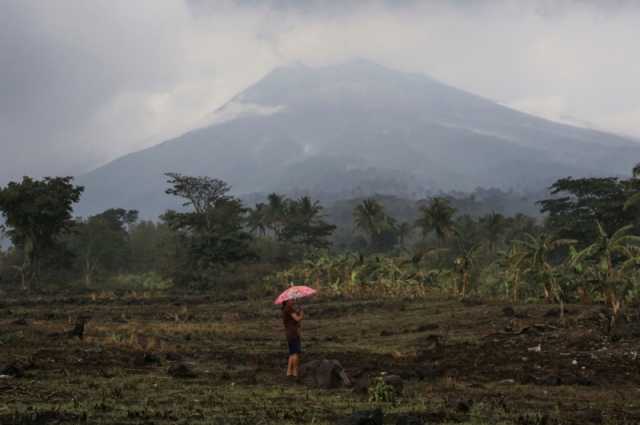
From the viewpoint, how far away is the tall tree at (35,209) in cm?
4938

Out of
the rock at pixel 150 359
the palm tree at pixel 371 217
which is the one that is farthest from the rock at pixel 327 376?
the palm tree at pixel 371 217

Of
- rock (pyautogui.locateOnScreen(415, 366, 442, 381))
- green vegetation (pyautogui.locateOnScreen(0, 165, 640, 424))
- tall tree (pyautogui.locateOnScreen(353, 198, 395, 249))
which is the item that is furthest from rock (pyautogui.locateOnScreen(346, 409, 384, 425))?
tall tree (pyautogui.locateOnScreen(353, 198, 395, 249))

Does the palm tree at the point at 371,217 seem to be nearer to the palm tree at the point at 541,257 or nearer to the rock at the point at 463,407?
the palm tree at the point at 541,257

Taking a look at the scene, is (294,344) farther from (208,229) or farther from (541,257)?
(208,229)

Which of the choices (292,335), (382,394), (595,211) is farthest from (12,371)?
(595,211)

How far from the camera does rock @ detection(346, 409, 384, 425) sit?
7.87 m

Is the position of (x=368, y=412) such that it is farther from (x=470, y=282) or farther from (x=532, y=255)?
(x=470, y=282)

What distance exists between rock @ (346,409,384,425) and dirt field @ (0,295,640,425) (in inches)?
20.5

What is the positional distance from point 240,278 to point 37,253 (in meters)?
16.1

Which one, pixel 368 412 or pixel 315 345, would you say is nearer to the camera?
pixel 368 412

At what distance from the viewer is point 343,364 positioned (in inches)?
596

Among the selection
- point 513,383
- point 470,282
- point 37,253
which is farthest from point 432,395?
point 37,253

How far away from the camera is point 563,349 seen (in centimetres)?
1614

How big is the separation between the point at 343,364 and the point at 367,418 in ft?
23.9
